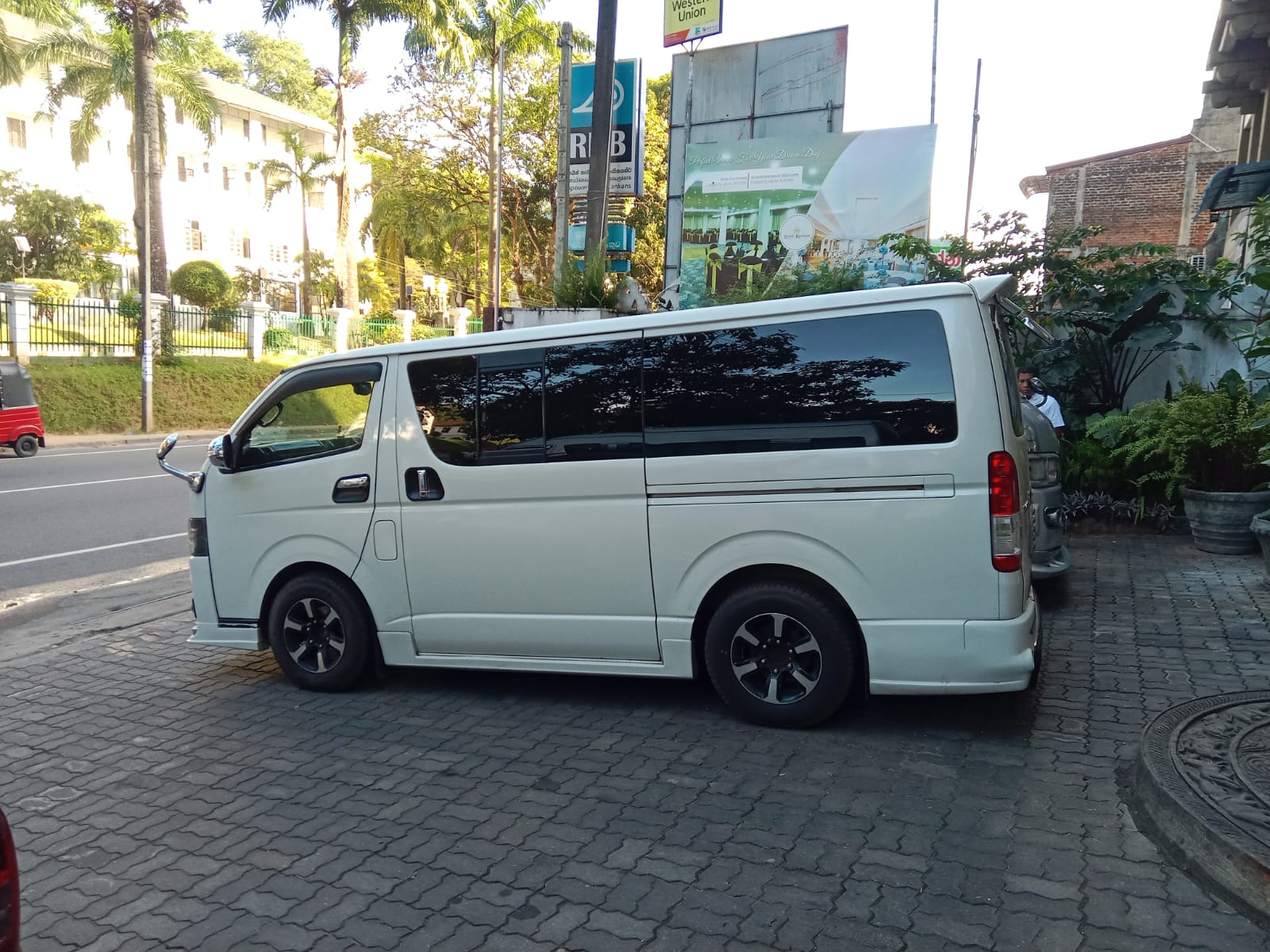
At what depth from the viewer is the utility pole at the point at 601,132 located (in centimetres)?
1264

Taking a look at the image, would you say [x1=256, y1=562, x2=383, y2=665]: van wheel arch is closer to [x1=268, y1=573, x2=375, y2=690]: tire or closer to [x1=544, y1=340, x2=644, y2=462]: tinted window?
[x1=268, y1=573, x2=375, y2=690]: tire

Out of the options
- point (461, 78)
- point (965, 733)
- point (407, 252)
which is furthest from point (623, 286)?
point (407, 252)

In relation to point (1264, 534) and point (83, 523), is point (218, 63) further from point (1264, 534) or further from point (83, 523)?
point (1264, 534)

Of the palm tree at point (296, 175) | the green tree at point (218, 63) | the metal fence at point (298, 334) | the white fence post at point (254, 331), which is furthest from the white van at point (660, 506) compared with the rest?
the green tree at point (218, 63)

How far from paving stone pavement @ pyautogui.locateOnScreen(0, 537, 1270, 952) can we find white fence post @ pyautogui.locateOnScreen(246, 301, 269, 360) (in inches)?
1033

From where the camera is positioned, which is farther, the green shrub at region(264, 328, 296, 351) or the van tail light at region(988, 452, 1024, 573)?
the green shrub at region(264, 328, 296, 351)

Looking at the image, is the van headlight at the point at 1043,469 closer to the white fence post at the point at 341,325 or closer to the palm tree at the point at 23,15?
the palm tree at the point at 23,15

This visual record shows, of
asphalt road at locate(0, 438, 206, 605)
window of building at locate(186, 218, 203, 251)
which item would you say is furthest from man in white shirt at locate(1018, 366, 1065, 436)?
window of building at locate(186, 218, 203, 251)

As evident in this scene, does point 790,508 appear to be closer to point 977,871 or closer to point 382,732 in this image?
point 977,871

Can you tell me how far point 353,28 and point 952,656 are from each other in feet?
110

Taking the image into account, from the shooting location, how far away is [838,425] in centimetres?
451

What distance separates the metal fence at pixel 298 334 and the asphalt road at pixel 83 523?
45.6ft

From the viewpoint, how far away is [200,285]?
117ft

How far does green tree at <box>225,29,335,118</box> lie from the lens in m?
68.1
